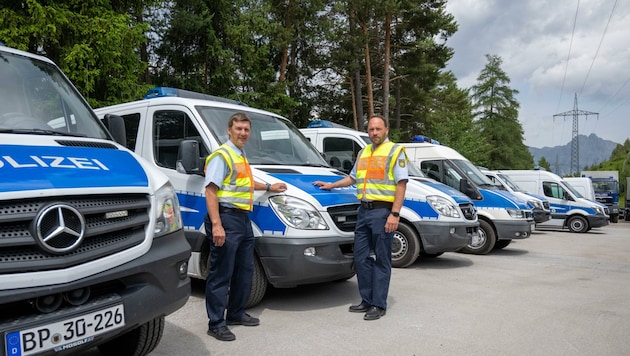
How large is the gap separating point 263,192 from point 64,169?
224 centimetres

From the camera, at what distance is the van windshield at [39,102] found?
3.45 m

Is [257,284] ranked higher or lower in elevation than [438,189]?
lower

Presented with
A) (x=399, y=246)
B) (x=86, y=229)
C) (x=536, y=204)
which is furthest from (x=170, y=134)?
(x=536, y=204)

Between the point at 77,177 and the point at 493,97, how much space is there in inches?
2200

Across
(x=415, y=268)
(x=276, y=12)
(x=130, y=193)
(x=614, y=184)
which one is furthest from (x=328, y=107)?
(x=130, y=193)

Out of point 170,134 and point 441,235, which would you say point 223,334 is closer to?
point 170,134

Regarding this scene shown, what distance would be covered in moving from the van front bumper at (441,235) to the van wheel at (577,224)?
12086mm

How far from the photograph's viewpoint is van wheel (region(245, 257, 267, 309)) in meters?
4.89

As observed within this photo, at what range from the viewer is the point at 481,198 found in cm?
984

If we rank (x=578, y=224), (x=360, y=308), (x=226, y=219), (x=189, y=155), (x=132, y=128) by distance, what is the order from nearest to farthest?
(x=226, y=219), (x=189, y=155), (x=360, y=308), (x=132, y=128), (x=578, y=224)

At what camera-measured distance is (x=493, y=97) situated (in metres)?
53.9

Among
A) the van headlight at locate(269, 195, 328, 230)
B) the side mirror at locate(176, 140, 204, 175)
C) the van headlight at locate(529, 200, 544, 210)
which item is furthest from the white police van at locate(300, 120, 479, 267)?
the van headlight at locate(529, 200, 544, 210)

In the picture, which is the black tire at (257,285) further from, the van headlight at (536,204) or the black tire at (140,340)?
the van headlight at (536,204)

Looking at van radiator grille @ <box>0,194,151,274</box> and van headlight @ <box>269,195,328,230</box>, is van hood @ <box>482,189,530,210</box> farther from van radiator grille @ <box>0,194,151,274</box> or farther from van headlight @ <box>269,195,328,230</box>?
van radiator grille @ <box>0,194,151,274</box>
